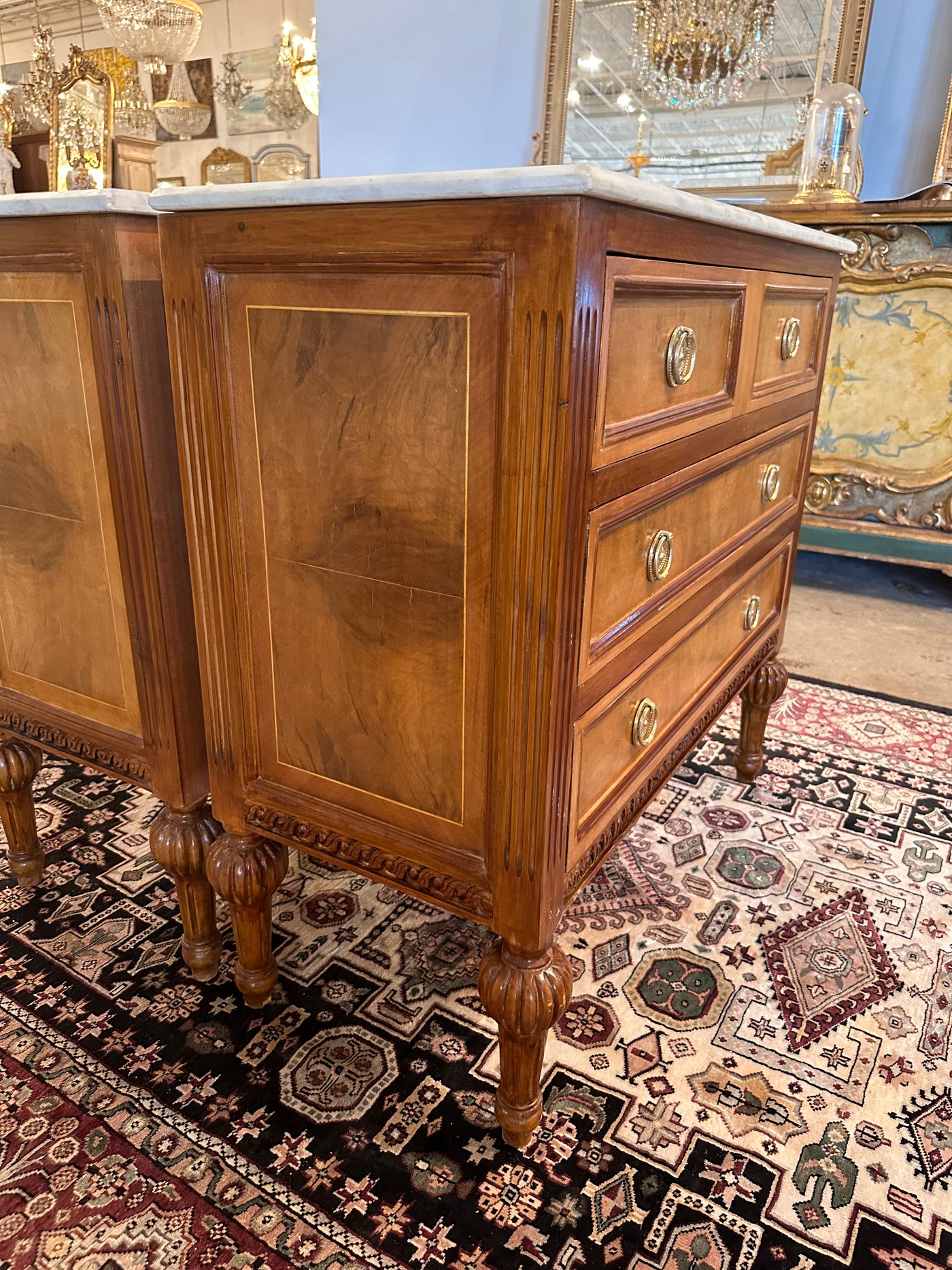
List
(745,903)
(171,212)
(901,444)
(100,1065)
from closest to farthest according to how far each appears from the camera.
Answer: (171,212) < (100,1065) < (745,903) < (901,444)

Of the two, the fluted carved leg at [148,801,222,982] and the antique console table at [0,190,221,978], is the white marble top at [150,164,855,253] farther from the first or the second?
the fluted carved leg at [148,801,222,982]

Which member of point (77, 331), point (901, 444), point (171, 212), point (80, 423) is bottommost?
point (901, 444)

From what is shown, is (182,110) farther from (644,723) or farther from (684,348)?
(644,723)

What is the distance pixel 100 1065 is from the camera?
1.21 metres

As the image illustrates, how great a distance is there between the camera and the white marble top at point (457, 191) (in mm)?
719

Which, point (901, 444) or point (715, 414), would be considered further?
point (901, 444)

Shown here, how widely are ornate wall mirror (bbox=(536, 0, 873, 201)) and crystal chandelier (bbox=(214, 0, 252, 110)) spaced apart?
4.84 metres

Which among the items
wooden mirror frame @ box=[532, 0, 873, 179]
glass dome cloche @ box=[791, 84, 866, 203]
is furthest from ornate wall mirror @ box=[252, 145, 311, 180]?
glass dome cloche @ box=[791, 84, 866, 203]

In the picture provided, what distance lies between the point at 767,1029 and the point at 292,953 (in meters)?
0.77

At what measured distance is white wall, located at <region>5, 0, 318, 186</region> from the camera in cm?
732

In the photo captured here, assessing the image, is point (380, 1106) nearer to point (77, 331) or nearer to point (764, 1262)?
point (764, 1262)

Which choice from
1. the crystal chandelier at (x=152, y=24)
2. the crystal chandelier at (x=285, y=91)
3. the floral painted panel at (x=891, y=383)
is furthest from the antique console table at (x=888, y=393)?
the crystal chandelier at (x=285, y=91)

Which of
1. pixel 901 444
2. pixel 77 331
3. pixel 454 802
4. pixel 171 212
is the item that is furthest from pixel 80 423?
pixel 901 444

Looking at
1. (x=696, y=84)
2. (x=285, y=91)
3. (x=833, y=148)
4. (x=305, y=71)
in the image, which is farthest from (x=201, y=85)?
(x=833, y=148)
